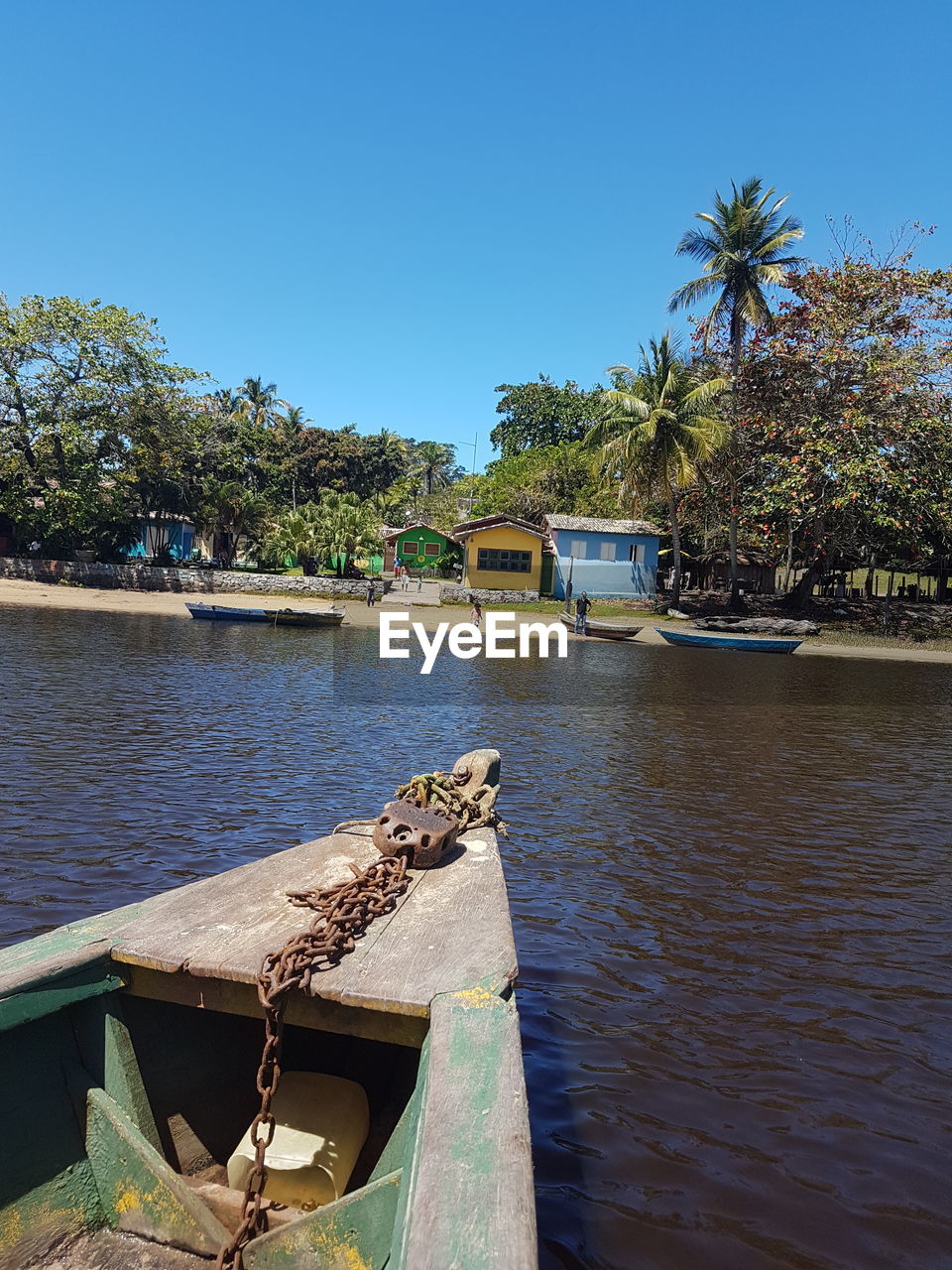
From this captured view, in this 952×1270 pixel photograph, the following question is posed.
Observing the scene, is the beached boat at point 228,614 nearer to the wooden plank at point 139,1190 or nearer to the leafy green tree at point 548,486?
the leafy green tree at point 548,486

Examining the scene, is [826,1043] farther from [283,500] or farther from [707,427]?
[283,500]

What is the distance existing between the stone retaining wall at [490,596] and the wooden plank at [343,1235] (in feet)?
128

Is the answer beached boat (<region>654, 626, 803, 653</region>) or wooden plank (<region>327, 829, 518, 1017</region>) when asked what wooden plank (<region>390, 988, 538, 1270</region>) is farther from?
beached boat (<region>654, 626, 803, 653</region>)

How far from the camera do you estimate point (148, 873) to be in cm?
671

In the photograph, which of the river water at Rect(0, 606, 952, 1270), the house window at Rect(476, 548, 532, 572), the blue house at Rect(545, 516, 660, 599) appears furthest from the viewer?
the house window at Rect(476, 548, 532, 572)

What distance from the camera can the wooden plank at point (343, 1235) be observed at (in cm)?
242

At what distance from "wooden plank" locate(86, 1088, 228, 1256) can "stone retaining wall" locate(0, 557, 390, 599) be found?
130 feet

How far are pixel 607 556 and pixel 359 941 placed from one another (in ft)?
138

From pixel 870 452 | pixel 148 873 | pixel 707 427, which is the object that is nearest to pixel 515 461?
pixel 707 427

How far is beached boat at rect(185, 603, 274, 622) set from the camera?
33000mm

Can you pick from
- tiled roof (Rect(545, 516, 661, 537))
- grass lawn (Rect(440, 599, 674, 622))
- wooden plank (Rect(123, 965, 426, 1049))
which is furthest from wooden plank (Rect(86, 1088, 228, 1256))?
tiled roof (Rect(545, 516, 661, 537))

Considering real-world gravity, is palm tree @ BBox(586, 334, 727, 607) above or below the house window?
above

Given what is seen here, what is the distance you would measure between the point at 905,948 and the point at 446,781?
12.1 feet

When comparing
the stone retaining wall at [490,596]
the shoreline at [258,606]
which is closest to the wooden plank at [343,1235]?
the shoreline at [258,606]
